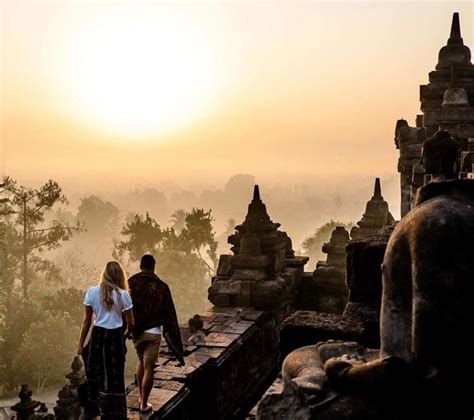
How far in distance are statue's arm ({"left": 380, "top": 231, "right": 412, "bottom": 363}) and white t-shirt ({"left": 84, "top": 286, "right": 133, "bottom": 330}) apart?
2762mm

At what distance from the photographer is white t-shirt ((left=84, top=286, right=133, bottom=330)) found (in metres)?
4.93

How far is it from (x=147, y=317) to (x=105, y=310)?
0.78 metres

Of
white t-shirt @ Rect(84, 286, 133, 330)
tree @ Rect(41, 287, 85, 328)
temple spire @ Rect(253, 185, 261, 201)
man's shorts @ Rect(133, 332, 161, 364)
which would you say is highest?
temple spire @ Rect(253, 185, 261, 201)

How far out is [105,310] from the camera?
4918mm

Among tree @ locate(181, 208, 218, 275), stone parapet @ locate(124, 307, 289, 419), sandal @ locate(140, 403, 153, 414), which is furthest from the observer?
tree @ locate(181, 208, 218, 275)

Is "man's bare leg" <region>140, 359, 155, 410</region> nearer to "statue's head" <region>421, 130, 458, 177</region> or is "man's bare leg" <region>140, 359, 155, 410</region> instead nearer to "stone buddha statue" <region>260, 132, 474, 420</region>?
"stone buddha statue" <region>260, 132, 474, 420</region>

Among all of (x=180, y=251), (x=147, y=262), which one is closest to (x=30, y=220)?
(x=180, y=251)

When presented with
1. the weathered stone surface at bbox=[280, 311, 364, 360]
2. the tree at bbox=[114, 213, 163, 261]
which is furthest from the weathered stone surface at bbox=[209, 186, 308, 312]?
the tree at bbox=[114, 213, 163, 261]

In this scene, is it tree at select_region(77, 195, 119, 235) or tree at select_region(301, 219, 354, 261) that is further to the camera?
tree at select_region(77, 195, 119, 235)

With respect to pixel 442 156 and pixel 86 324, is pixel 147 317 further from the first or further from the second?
pixel 442 156

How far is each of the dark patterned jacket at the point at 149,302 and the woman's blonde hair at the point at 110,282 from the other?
1.90 feet

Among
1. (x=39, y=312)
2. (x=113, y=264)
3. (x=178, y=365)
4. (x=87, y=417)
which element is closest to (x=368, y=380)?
(x=113, y=264)

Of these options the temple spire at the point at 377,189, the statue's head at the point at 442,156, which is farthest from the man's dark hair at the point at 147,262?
the temple spire at the point at 377,189

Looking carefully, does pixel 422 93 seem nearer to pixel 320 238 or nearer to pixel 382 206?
pixel 382 206
